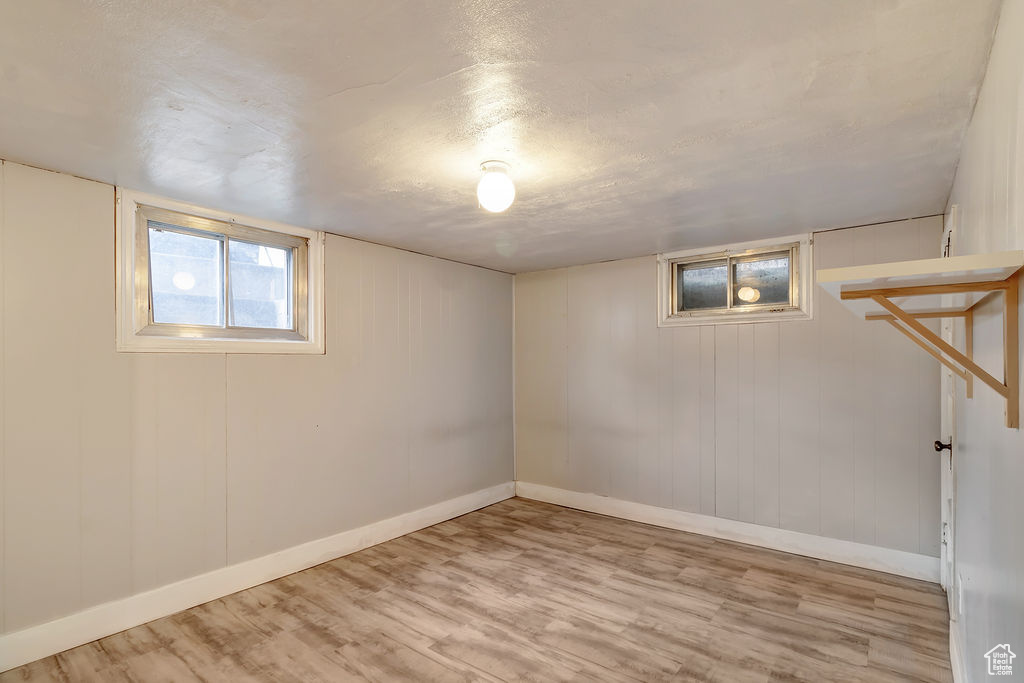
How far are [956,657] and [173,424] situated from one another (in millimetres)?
4057

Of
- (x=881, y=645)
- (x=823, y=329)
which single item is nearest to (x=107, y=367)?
(x=881, y=645)

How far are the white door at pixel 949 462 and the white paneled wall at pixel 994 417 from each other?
1.75 ft

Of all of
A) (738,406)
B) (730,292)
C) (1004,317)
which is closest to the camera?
(1004,317)

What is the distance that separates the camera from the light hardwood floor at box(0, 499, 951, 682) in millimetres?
2396

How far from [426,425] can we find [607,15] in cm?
364

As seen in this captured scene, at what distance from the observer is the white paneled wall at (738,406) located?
3.46 meters

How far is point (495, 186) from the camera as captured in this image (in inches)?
95.7

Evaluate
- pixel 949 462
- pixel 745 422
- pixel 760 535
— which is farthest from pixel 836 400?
pixel 760 535

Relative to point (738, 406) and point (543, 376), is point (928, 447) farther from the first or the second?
point (543, 376)

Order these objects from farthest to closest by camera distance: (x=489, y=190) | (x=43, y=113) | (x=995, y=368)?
(x=489, y=190), (x=43, y=113), (x=995, y=368)

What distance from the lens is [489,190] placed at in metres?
2.45

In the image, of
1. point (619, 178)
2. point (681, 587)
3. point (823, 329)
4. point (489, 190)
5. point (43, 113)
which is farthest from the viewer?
point (823, 329)

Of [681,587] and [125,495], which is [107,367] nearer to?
[125,495]

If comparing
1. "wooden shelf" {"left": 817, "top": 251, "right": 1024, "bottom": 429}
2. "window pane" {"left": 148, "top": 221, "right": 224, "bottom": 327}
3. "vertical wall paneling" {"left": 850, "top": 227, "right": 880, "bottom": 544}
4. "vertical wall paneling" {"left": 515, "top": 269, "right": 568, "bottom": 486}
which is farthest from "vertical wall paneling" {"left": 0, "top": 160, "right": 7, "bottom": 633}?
"vertical wall paneling" {"left": 850, "top": 227, "right": 880, "bottom": 544}
